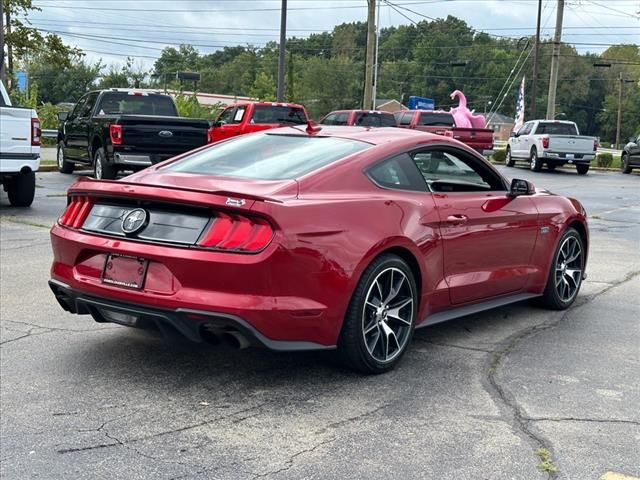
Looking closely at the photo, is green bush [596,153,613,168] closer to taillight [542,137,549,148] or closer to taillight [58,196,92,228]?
taillight [542,137,549,148]

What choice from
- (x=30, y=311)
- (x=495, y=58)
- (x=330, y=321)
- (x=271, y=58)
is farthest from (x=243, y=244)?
(x=271, y=58)

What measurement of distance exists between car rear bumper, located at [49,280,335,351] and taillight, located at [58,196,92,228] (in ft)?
1.70

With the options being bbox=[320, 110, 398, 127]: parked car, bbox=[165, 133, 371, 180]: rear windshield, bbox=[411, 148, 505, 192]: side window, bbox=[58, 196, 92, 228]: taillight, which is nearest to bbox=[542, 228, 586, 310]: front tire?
bbox=[411, 148, 505, 192]: side window

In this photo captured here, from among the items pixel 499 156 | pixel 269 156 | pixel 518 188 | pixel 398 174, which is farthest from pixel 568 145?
pixel 269 156

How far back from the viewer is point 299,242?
4.03 metres

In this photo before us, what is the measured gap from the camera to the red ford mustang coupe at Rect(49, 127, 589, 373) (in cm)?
399

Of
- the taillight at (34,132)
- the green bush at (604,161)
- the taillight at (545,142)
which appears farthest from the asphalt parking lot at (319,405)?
the green bush at (604,161)

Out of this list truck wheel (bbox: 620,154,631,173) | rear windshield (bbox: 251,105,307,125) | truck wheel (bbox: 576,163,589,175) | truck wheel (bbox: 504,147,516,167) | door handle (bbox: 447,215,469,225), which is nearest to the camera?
door handle (bbox: 447,215,469,225)

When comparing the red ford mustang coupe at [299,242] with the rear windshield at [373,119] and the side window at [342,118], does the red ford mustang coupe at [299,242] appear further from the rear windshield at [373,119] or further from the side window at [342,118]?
the side window at [342,118]

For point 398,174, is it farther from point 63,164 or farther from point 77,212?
point 63,164

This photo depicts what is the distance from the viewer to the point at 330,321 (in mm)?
4211

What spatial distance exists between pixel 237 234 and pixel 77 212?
1274mm

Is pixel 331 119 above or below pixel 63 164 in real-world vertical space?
above

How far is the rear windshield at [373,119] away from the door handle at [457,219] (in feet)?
62.8
